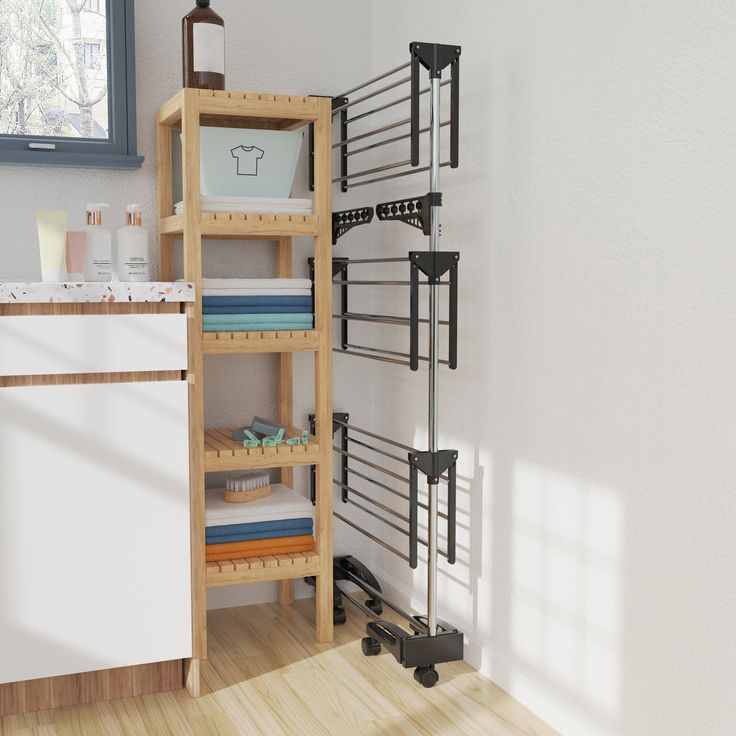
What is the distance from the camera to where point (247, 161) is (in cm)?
235

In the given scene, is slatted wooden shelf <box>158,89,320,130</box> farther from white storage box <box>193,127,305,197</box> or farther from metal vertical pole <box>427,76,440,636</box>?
metal vertical pole <box>427,76,440,636</box>

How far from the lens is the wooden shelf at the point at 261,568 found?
2.32m

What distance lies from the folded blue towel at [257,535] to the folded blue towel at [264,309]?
1.84 feet

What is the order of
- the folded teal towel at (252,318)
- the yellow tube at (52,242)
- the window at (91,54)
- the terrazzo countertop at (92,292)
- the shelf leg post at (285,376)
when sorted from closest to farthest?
1. the terrazzo countertop at (92,292)
2. the yellow tube at (52,242)
3. the folded teal towel at (252,318)
4. the window at (91,54)
5. the shelf leg post at (285,376)

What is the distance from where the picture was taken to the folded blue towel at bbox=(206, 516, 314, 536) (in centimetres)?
237

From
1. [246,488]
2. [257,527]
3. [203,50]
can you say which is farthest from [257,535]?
[203,50]

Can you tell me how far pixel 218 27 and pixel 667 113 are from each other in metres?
1.20

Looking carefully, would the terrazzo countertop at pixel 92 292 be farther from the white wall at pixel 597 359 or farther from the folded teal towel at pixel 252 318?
the white wall at pixel 597 359

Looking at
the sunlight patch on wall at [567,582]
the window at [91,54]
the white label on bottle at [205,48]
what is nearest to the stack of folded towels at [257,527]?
the sunlight patch on wall at [567,582]

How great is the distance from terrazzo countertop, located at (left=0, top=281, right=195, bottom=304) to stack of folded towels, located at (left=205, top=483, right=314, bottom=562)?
0.61 meters

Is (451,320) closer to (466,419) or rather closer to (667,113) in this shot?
(466,419)

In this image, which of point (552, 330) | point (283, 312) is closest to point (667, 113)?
point (552, 330)

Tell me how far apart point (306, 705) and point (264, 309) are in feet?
3.09

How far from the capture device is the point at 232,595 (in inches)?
109
